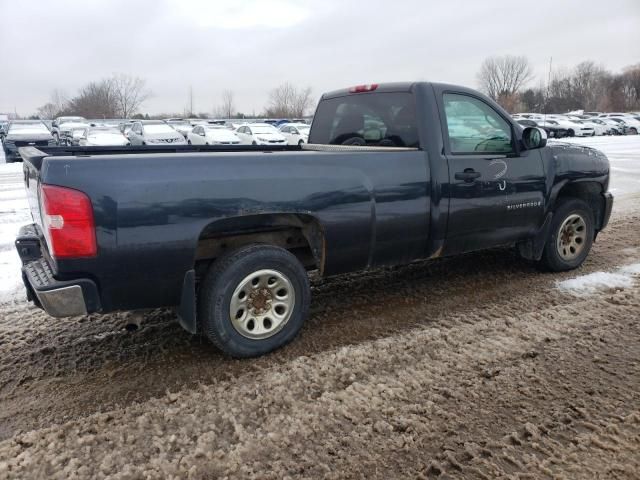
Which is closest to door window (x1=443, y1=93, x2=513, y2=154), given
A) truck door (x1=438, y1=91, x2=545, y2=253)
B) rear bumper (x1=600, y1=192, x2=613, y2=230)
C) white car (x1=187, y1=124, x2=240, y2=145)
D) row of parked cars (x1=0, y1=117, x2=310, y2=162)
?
truck door (x1=438, y1=91, x2=545, y2=253)

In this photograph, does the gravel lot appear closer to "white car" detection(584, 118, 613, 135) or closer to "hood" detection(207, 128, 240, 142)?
"hood" detection(207, 128, 240, 142)

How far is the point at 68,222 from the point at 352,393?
1939mm

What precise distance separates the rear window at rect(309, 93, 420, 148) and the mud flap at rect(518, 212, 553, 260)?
1.79m

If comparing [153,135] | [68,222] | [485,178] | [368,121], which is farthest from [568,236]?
[153,135]

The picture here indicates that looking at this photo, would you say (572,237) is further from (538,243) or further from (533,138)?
(533,138)

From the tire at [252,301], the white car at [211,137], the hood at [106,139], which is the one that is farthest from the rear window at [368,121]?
the white car at [211,137]

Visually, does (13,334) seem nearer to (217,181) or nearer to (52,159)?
(52,159)

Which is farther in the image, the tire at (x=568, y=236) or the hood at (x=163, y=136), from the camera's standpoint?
the hood at (x=163, y=136)

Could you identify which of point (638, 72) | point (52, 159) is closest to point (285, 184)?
point (52, 159)

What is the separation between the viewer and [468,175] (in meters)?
4.37

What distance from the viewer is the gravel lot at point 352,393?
2.54 meters

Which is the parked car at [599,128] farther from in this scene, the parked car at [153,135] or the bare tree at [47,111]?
the bare tree at [47,111]

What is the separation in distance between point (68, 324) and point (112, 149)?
1.55 m

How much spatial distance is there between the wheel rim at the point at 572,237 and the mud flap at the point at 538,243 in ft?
0.75
